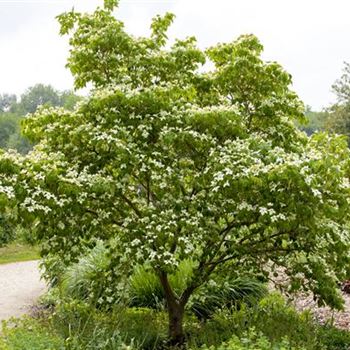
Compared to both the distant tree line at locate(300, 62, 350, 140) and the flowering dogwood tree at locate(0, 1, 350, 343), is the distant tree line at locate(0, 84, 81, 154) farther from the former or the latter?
the flowering dogwood tree at locate(0, 1, 350, 343)

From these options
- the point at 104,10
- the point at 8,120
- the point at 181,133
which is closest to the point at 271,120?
the point at 181,133

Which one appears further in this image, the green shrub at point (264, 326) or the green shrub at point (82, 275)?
the green shrub at point (82, 275)

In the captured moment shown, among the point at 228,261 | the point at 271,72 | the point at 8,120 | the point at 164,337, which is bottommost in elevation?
the point at 164,337

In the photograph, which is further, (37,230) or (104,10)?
(104,10)

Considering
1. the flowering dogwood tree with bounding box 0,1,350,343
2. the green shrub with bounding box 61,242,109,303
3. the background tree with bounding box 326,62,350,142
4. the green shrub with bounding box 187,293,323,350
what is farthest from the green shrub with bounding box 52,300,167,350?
the background tree with bounding box 326,62,350,142

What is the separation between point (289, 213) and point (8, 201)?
2.68m

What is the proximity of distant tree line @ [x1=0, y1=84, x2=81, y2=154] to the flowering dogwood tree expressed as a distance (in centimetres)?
5620

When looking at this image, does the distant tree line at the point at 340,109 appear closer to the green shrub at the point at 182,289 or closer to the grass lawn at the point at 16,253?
the grass lawn at the point at 16,253

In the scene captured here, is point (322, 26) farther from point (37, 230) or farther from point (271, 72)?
point (37, 230)

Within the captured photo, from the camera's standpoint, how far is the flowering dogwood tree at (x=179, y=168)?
542 cm

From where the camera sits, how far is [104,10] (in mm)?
6980

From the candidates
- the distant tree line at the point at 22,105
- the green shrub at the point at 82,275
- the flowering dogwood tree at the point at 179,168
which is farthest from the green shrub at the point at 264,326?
the distant tree line at the point at 22,105

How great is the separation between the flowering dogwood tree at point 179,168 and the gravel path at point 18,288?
4.34 meters

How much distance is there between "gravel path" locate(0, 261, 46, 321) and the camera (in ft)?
33.7
